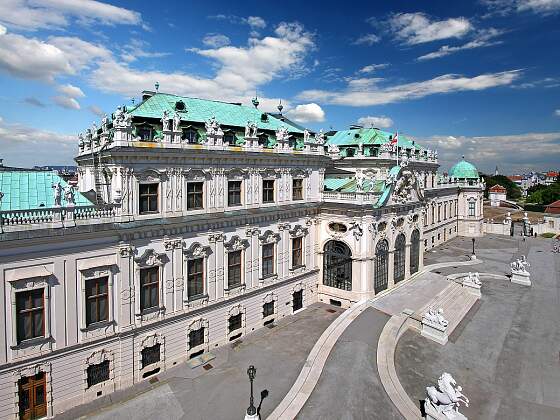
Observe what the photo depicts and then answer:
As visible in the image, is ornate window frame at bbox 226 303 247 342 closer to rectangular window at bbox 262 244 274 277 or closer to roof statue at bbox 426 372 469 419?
rectangular window at bbox 262 244 274 277

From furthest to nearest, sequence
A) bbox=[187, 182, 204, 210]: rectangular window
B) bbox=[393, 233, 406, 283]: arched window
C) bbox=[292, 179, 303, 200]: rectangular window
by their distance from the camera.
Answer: bbox=[393, 233, 406, 283]: arched window
bbox=[292, 179, 303, 200]: rectangular window
bbox=[187, 182, 204, 210]: rectangular window

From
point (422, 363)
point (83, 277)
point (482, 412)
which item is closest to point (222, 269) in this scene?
point (83, 277)

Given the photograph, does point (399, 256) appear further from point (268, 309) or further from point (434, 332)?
point (268, 309)

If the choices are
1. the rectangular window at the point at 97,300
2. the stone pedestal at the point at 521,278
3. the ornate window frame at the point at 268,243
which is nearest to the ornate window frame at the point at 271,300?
the ornate window frame at the point at 268,243

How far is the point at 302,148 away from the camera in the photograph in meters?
32.5

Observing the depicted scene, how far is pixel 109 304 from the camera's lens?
20.9 metres

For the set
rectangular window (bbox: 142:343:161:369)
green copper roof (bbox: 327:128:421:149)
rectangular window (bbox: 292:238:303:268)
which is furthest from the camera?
green copper roof (bbox: 327:128:421:149)

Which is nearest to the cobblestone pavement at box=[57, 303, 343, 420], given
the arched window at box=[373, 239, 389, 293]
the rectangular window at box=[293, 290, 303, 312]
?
the rectangular window at box=[293, 290, 303, 312]

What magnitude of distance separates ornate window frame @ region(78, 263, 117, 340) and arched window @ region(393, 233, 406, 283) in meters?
26.8

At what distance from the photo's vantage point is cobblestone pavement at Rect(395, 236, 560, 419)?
2130 centimetres

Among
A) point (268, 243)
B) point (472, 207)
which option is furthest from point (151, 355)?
point (472, 207)

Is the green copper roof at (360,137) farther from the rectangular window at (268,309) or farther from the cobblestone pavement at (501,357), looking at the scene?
the rectangular window at (268,309)

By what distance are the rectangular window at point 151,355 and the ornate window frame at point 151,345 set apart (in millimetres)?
144

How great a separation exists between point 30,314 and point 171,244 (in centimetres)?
831
